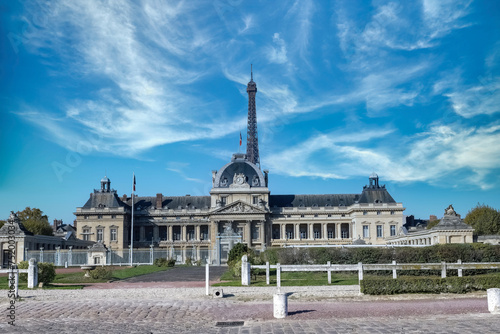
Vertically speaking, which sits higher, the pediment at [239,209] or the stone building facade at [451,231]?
the pediment at [239,209]

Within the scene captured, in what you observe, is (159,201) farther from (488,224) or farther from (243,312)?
(243,312)

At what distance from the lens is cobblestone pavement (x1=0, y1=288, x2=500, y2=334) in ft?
43.3

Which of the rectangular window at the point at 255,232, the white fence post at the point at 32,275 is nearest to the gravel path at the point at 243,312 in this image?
the white fence post at the point at 32,275

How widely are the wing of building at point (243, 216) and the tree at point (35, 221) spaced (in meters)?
5.37

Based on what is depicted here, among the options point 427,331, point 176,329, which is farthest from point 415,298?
point 176,329

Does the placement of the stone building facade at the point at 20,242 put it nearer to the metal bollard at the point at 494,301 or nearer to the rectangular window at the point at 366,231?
the rectangular window at the point at 366,231

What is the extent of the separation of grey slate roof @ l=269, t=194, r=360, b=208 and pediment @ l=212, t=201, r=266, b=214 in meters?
5.95

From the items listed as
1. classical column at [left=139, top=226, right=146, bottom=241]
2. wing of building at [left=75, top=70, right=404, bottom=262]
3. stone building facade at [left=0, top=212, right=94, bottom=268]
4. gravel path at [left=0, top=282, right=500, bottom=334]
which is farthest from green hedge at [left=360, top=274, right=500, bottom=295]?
classical column at [left=139, top=226, right=146, bottom=241]

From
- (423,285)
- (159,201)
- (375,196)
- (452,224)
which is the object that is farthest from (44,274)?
(375,196)

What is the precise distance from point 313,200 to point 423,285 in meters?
74.4

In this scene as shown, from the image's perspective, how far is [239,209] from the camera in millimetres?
86500

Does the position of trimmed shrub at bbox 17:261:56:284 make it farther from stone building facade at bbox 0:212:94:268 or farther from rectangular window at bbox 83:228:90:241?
rectangular window at bbox 83:228:90:241

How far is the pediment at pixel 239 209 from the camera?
8631 cm

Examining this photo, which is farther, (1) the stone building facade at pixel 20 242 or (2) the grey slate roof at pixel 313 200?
(2) the grey slate roof at pixel 313 200
